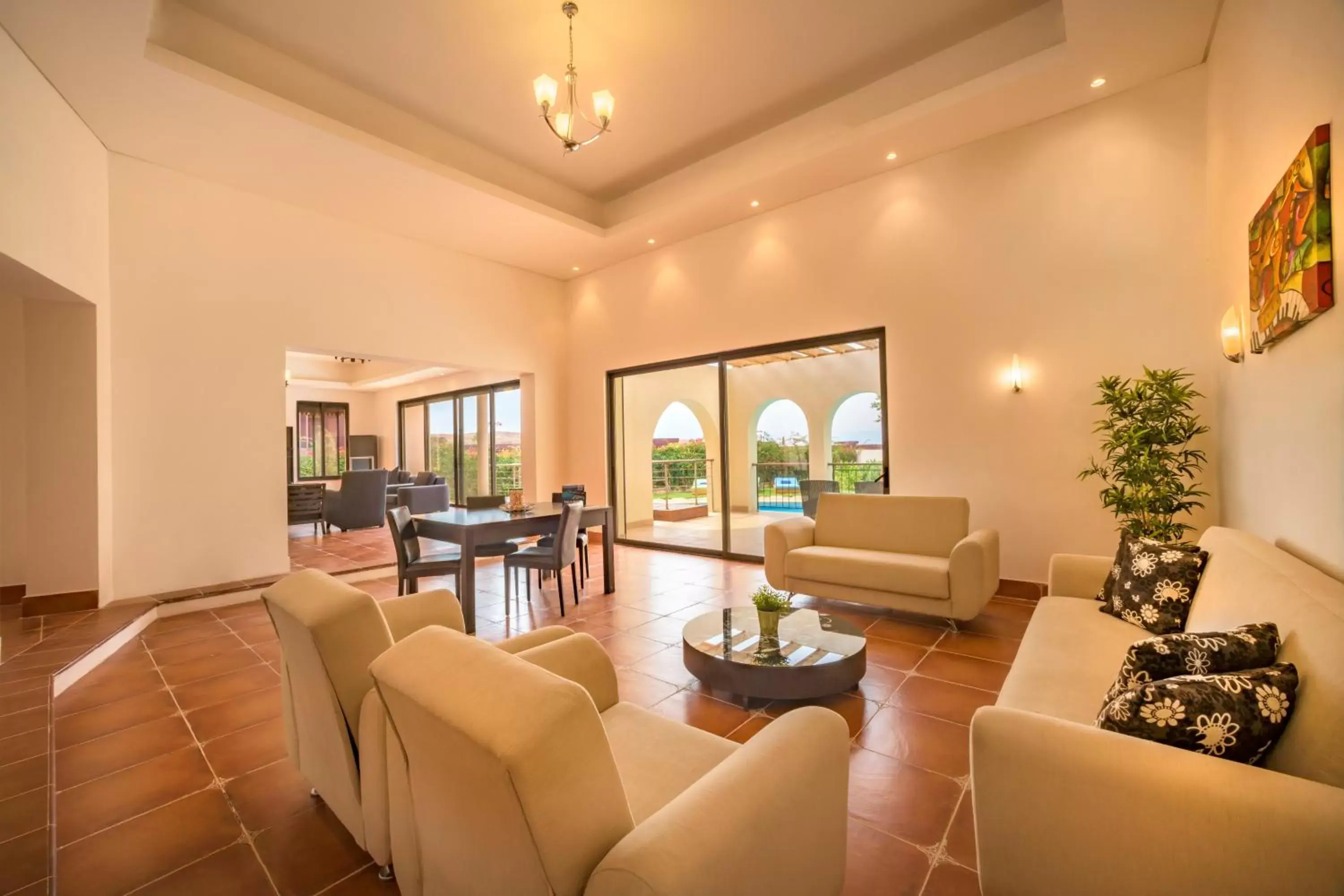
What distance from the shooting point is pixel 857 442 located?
573 centimetres

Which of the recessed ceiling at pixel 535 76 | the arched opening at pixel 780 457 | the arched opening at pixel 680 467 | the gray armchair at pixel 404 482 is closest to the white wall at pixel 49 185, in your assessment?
the recessed ceiling at pixel 535 76

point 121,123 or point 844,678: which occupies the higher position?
point 121,123

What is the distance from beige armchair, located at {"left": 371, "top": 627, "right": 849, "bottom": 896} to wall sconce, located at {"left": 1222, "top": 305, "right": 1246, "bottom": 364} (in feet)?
11.5

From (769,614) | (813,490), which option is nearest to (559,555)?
(769,614)

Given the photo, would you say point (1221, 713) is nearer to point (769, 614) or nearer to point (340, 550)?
point (769, 614)

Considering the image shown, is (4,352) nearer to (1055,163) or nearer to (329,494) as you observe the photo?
(329,494)

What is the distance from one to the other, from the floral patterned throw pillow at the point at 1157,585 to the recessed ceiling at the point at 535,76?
3181mm

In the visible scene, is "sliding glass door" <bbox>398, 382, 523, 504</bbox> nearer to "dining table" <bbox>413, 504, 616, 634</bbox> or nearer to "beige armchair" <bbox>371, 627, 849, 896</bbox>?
"dining table" <bbox>413, 504, 616, 634</bbox>

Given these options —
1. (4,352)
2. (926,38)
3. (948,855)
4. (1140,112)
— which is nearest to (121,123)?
(4,352)

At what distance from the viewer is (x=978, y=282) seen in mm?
4863

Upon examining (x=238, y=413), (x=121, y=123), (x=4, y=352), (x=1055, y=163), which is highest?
(x=121, y=123)

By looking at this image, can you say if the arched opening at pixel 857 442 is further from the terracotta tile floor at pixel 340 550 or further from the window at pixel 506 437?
the window at pixel 506 437

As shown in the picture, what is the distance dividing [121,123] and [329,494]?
16.5ft

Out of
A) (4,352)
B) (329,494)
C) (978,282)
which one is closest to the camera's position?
(4,352)
